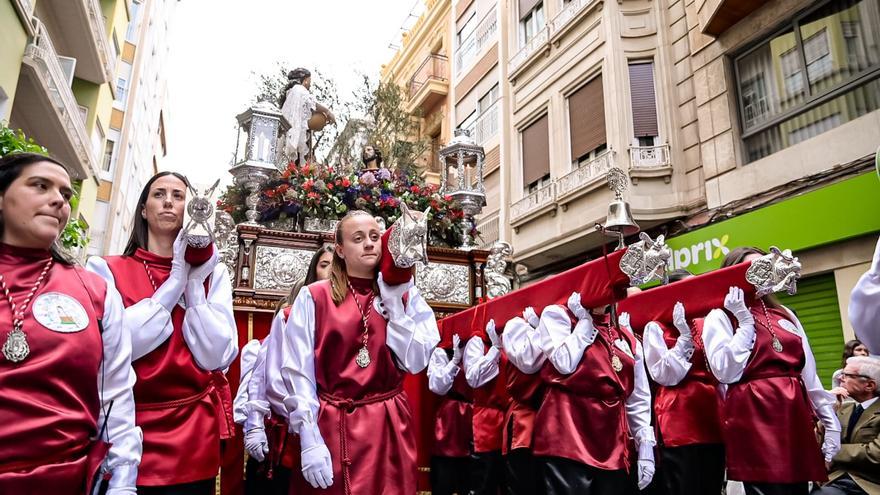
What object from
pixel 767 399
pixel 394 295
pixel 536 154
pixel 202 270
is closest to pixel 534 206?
pixel 536 154

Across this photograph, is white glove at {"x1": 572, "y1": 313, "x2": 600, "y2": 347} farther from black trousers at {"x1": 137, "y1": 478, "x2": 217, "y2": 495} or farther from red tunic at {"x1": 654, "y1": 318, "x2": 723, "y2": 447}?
black trousers at {"x1": 137, "y1": 478, "x2": 217, "y2": 495}

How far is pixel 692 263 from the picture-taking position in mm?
10242

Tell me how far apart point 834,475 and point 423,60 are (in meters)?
20.0

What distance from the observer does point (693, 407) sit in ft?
14.7

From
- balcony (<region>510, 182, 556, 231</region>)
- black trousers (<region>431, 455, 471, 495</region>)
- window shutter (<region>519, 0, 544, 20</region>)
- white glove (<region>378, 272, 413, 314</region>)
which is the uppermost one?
window shutter (<region>519, 0, 544, 20</region>)

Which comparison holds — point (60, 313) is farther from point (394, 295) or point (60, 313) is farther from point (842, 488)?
point (842, 488)

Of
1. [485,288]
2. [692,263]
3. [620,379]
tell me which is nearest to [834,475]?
[620,379]

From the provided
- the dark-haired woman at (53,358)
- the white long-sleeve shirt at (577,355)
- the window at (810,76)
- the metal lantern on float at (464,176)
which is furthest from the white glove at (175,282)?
the window at (810,76)

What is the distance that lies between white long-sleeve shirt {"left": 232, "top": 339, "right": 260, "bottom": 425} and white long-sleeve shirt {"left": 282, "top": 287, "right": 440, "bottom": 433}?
1.02 meters

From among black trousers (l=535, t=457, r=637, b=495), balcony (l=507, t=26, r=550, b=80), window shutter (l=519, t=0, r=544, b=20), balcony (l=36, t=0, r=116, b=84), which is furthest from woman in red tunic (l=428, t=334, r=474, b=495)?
window shutter (l=519, t=0, r=544, b=20)

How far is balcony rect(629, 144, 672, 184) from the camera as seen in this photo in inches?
440

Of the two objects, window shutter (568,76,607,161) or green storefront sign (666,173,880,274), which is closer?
green storefront sign (666,173,880,274)

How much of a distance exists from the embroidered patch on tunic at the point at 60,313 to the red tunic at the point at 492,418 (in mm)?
3481

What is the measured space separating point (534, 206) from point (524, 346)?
10266mm
